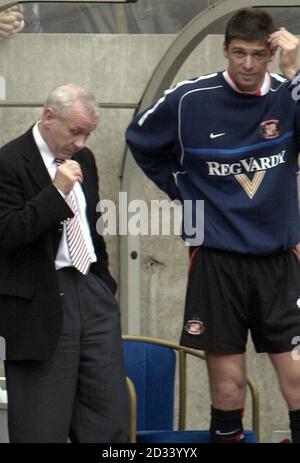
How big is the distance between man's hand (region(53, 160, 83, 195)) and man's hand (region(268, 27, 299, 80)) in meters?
0.85

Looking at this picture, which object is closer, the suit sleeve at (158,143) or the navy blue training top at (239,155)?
the navy blue training top at (239,155)

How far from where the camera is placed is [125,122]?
6.67 metres

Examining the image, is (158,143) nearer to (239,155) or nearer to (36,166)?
(239,155)

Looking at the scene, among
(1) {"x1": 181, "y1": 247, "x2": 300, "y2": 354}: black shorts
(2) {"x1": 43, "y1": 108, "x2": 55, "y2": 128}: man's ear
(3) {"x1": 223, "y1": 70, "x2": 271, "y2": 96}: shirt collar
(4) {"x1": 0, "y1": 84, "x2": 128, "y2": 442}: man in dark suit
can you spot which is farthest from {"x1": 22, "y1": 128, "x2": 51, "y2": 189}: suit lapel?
(3) {"x1": 223, "y1": 70, "x2": 271, "y2": 96}: shirt collar

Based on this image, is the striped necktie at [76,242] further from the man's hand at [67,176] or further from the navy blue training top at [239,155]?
the navy blue training top at [239,155]

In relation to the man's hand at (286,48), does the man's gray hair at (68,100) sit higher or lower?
lower

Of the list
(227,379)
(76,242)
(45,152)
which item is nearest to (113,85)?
(45,152)

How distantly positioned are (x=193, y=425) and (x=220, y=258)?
2.08 m

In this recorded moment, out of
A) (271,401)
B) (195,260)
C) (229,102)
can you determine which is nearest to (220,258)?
(195,260)

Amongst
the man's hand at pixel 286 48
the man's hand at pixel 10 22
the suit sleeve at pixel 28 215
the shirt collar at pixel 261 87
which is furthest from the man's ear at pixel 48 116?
the man's hand at pixel 10 22

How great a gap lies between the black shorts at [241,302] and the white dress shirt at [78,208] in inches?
16.4

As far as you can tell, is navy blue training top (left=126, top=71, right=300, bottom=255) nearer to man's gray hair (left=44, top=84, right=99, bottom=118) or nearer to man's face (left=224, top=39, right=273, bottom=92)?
man's face (left=224, top=39, right=273, bottom=92)

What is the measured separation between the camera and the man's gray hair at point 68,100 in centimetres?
483

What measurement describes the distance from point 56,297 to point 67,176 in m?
0.44
